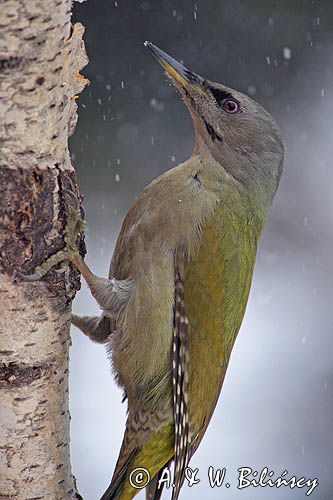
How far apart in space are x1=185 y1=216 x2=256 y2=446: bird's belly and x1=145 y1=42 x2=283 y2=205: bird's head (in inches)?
9.7

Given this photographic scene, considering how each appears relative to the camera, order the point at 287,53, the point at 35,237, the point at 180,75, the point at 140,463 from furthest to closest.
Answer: the point at 287,53 < the point at 180,75 < the point at 140,463 < the point at 35,237

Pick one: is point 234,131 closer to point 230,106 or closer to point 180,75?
point 230,106

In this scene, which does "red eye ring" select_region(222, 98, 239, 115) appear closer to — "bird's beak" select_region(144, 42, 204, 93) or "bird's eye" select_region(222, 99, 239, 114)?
"bird's eye" select_region(222, 99, 239, 114)

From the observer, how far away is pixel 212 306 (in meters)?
3.45

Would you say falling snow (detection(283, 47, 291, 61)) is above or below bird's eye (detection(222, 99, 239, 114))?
above

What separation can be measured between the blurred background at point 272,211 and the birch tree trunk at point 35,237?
247 centimetres

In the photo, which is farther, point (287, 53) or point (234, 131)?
point (287, 53)

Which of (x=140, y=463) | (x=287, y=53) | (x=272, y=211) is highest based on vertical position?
(x=287, y=53)

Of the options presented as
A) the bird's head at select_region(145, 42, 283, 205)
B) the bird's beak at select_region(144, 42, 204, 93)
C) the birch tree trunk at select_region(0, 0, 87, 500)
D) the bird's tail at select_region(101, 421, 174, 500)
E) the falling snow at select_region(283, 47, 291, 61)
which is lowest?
the bird's tail at select_region(101, 421, 174, 500)

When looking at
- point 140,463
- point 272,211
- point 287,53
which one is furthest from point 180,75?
point 272,211

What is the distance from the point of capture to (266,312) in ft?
21.0

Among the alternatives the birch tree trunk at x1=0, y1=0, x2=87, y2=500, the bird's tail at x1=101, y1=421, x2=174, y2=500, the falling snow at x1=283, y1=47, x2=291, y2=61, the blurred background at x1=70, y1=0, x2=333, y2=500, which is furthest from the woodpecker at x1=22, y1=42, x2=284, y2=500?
the falling snow at x1=283, y1=47, x2=291, y2=61

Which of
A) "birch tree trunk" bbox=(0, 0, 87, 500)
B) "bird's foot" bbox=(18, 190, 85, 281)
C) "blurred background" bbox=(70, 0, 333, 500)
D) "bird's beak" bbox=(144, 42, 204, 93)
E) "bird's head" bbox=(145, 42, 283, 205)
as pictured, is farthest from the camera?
"blurred background" bbox=(70, 0, 333, 500)

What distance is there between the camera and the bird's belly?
134 inches
